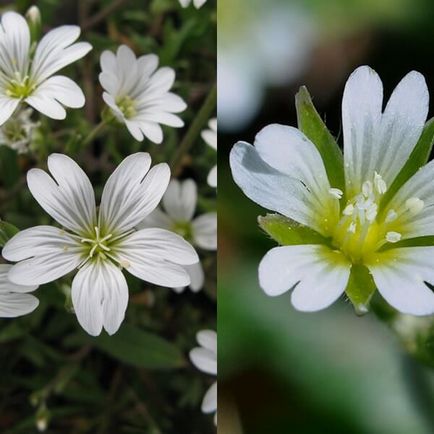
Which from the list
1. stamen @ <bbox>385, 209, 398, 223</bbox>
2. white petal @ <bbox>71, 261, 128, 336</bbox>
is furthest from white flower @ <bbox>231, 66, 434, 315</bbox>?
white petal @ <bbox>71, 261, 128, 336</bbox>

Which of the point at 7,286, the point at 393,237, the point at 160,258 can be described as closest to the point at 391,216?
the point at 393,237

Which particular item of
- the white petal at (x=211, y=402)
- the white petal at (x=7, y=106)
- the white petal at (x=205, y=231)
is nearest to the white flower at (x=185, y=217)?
the white petal at (x=205, y=231)

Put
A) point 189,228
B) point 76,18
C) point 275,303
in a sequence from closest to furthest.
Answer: point 275,303, point 189,228, point 76,18

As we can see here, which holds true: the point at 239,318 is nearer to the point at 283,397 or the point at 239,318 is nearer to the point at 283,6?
the point at 283,397

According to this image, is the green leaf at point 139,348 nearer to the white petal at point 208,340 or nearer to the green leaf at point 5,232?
the white petal at point 208,340

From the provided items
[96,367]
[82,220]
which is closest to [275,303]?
[82,220]

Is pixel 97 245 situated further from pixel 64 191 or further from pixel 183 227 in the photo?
pixel 183 227
